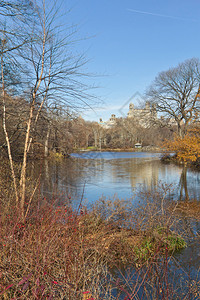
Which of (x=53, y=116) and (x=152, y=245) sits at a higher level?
(x=53, y=116)

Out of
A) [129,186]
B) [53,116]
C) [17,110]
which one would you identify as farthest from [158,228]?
[129,186]

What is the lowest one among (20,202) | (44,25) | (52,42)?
(20,202)

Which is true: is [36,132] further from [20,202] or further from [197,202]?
[197,202]

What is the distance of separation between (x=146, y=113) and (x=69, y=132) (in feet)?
95.2

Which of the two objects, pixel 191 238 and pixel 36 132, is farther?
pixel 191 238

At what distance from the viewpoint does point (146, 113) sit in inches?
1299

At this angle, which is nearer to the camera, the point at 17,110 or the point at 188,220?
the point at 17,110

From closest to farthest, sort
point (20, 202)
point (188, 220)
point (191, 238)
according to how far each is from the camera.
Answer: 1. point (20, 202)
2. point (191, 238)
3. point (188, 220)

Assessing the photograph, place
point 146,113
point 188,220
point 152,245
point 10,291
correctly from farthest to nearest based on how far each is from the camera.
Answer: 1. point 146,113
2. point 188,220
3. point 152,245
4. point 10,291

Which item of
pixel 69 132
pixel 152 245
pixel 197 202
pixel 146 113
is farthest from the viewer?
pixel 146 113

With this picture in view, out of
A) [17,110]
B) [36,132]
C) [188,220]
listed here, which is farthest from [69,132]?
[188,220]

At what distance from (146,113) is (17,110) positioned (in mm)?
29020

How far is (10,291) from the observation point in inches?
120

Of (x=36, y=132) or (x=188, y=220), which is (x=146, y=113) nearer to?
(x=188, y=220)
